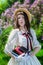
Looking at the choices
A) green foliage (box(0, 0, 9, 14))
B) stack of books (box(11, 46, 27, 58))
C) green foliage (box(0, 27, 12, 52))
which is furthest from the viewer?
green foliage (box(0, 0, 9, 14))

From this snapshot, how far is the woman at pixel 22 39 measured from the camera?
3566 millimetres

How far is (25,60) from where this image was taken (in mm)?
3590

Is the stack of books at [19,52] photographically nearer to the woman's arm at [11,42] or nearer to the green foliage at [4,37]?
the woman's arm at [11,42]

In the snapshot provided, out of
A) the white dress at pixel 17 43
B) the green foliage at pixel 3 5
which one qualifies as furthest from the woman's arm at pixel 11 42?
the green foliage at pixel 3 5

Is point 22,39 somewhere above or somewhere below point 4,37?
above

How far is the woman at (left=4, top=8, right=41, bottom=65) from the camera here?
140 inches

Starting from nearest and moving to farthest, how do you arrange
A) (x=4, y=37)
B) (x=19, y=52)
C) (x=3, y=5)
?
1. (x=19, y=52)
2. (x=4, y=37)
3. (x=3, y=5)

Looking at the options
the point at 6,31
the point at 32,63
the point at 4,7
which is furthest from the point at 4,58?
the point at 32,63

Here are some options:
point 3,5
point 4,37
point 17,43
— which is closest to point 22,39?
point 17,43

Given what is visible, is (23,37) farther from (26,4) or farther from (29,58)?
(26,4)

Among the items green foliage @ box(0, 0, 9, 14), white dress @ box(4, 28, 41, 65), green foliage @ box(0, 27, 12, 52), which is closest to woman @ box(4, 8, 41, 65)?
white dress @ box(4, 28, 41, 65)

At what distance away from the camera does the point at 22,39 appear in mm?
3561

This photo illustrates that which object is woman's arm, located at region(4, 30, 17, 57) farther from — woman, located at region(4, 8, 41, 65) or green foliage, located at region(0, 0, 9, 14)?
green foliage, located at region(0, 0, 9, 14)

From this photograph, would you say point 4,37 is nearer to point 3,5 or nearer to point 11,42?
point 3,5
